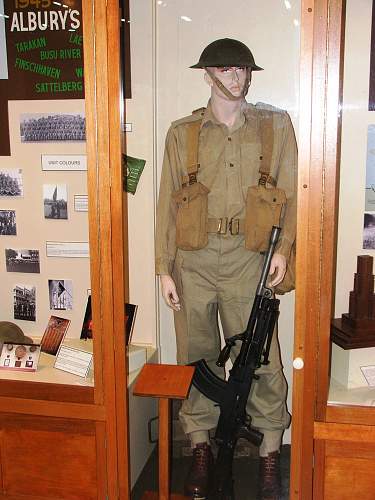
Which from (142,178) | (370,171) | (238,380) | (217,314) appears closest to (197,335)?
(217,314)

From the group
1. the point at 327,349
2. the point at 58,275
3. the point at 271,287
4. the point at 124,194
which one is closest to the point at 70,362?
the point at 58,275

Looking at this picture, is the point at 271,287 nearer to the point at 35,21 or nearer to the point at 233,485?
the point at 233,485

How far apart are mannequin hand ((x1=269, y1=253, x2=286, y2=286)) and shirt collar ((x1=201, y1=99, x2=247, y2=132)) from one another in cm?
48

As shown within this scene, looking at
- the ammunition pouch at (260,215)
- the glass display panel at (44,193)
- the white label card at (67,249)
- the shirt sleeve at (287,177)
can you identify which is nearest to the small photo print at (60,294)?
the glass display panel at (44,193)

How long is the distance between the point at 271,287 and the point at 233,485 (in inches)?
31.9

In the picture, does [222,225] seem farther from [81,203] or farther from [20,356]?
[20,356]

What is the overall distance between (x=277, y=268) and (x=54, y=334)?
89 centimetres

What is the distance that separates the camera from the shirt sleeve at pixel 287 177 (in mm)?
1905

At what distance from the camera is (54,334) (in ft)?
7.12

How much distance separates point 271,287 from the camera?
205cm

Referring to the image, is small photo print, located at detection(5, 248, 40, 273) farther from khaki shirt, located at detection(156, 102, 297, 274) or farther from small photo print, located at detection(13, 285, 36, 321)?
khaki shirt, located at detection(156, 102, 297, 274)

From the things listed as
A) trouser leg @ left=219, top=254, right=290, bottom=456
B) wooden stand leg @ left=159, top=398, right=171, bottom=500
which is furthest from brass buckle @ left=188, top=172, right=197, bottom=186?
wooden stand leg @ left=159, top=398, right=171, bottom=500

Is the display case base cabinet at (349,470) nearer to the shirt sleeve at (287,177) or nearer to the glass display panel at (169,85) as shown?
the glass display panel at (169,85)

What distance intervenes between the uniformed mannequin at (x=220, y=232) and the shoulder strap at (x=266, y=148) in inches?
0.5
